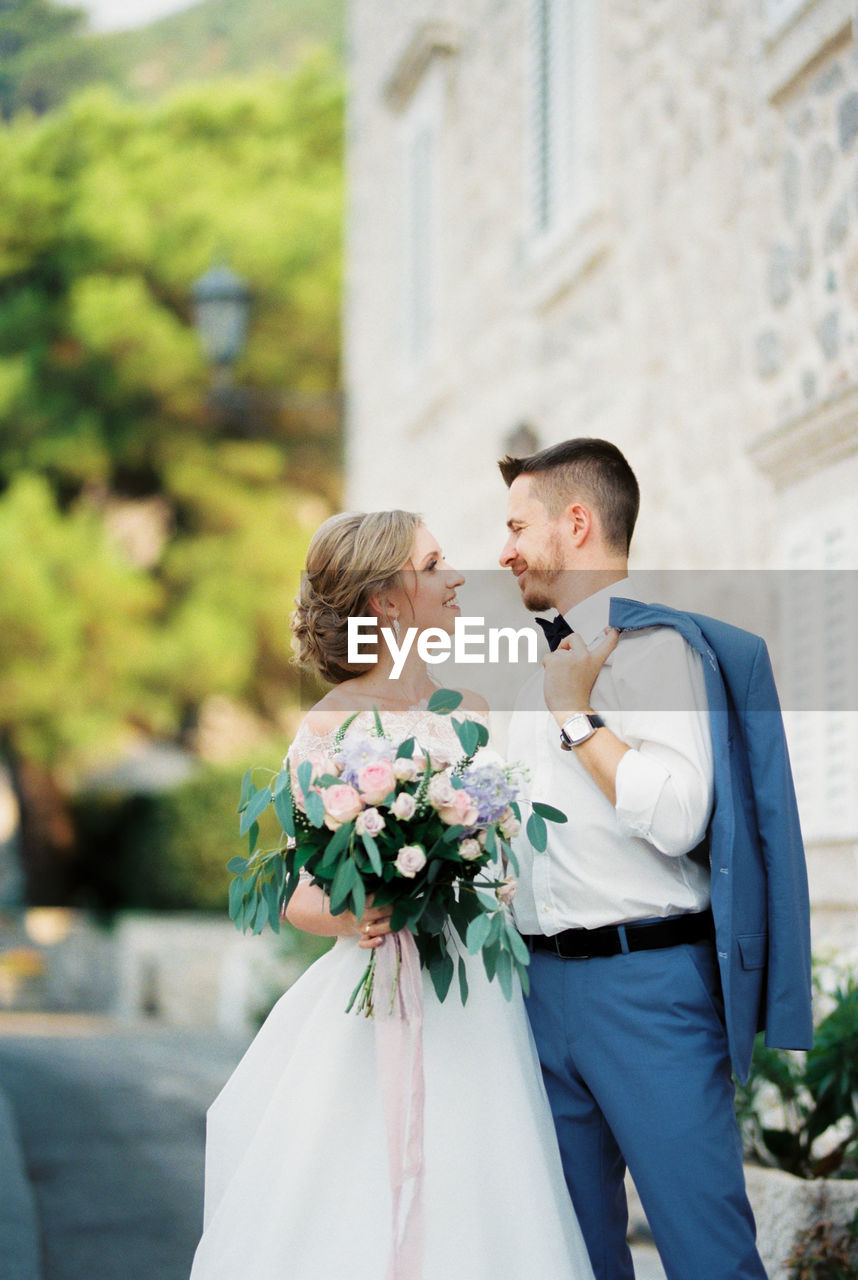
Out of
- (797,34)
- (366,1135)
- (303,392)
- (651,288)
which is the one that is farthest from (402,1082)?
(303,392)

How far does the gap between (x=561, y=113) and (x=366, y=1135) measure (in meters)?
6.22

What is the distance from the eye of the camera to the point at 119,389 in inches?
654

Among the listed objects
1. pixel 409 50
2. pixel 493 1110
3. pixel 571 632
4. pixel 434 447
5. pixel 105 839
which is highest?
pixel 409 50

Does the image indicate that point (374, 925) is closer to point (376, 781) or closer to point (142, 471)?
point (376, 781)

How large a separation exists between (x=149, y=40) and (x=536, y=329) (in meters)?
14.8

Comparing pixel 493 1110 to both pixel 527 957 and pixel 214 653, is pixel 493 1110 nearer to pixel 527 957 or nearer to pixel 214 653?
pixel 527 957

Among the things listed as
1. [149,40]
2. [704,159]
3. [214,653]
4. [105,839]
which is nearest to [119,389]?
[214,653]

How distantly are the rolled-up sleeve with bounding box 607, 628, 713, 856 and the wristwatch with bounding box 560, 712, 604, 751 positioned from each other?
0.28 ft

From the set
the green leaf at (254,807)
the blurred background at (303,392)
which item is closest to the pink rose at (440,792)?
the green leaf at (254,807)

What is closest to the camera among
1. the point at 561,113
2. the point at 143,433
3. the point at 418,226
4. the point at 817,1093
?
the point at 817,1093

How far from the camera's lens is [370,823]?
2.54 m

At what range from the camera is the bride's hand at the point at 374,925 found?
2.69m

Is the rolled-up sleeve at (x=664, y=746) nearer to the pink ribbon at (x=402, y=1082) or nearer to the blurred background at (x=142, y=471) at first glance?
the pink ribbon at (x=402, y=1082)

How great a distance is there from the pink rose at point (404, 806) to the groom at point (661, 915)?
33 cm
